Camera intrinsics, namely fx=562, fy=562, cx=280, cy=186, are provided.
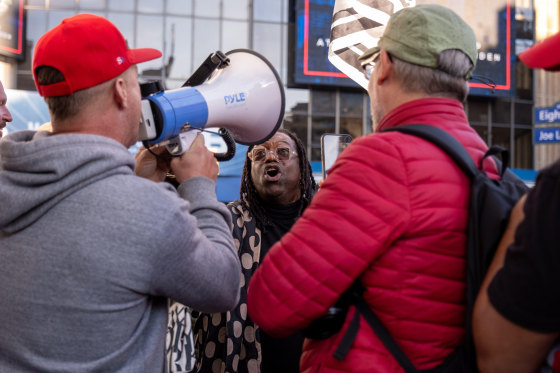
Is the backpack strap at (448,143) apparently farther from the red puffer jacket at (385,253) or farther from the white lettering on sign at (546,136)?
the white lettering on sign at (546,136)

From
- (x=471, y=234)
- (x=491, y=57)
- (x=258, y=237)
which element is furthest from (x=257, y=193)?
(x=491, y=57)

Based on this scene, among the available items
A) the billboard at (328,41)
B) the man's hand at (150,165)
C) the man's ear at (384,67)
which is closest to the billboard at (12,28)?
the billboard at (328,41)

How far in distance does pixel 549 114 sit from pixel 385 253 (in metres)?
11.6

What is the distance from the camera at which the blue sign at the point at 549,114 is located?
37.4ft

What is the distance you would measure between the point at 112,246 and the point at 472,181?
0.88 m

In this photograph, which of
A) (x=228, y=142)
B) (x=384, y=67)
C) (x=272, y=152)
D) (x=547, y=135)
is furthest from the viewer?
(x=547, y=135)

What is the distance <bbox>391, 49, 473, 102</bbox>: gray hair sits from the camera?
150 centimetres

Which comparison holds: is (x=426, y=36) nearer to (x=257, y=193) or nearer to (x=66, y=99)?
(x=66, y=99)

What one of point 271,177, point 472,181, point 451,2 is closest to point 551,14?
point 451,2

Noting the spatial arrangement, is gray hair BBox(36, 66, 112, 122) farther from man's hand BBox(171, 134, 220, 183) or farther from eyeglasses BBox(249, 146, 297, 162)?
eyeglasses BBox(249, 146, 297, 162)

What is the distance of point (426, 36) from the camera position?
147cm

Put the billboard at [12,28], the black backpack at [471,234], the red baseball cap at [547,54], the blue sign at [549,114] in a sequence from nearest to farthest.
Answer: the red baseball cap at [547,54]
the black backpack at [471,234]
the blue sign at [549,114]
the billboard at [12,28]

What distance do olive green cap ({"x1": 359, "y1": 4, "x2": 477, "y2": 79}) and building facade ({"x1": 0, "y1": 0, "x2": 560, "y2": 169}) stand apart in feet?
53.3

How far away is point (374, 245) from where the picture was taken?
134 cm
